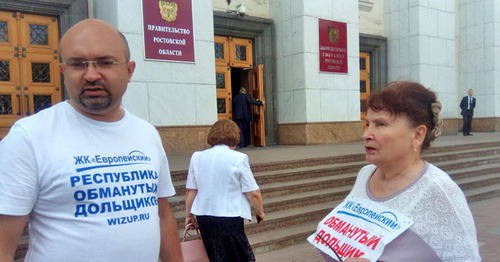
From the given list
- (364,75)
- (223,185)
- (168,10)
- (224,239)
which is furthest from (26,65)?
(364,75)

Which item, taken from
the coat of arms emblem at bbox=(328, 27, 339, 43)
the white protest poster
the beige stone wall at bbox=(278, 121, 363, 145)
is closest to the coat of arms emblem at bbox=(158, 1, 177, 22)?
the beige stone wall at bbox=(278, 121, 363, 145)

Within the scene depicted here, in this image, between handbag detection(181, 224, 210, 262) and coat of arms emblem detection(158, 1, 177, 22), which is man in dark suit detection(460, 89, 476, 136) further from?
handbag detection(181, 224, 210, 262)

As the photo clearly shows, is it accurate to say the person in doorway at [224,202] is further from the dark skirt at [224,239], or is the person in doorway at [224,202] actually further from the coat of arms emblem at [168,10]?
the coat of arms emblem at [168,10]

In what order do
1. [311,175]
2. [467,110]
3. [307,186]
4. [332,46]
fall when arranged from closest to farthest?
[307,186]
[311,175]
[332,46]
[467,110]

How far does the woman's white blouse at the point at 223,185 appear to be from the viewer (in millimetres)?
3158

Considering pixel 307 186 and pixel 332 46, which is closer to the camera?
pixel 307 186

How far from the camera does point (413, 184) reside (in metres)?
1.64

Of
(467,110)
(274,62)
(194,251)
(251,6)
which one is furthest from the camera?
(467,110)

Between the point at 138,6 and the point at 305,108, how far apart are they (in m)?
5.13

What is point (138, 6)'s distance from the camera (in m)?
7.82

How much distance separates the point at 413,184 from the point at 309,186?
4820 millimetres

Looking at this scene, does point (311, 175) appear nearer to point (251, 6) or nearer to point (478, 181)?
point (478, 181)

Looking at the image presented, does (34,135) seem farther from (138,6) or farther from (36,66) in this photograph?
(36,66)

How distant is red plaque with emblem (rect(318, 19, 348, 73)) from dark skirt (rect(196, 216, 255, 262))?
8437 mm
